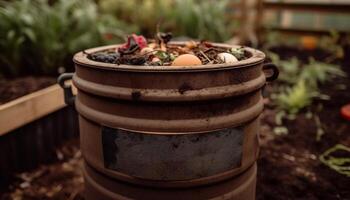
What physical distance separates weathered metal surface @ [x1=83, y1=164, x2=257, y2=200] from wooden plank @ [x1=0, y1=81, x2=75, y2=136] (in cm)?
87

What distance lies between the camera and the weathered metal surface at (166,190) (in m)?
1.39

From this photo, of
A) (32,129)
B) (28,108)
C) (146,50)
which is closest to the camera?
(146,50)

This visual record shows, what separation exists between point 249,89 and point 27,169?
1.83 meters

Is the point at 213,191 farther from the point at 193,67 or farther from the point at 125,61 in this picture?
the point at 125,61

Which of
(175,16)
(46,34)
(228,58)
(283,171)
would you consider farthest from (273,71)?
(175,16)

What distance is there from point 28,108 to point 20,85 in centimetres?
54

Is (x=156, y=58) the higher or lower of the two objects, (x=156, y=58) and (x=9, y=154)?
the higher

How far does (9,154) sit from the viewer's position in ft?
7.43

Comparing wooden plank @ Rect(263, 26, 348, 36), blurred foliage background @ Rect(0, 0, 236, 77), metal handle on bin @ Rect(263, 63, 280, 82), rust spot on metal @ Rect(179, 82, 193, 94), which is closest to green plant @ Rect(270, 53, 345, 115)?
wooden plank @ Rect(263, 26, 348, 36)

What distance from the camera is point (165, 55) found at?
1562 mm

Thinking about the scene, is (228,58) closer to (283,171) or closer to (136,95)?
(136,95)

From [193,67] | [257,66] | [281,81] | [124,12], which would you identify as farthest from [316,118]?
[124,12]

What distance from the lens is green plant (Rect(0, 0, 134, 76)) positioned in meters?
2.92

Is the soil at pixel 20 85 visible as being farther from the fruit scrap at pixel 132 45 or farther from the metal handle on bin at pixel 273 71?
the metal handle on bin at pixel 273 71
